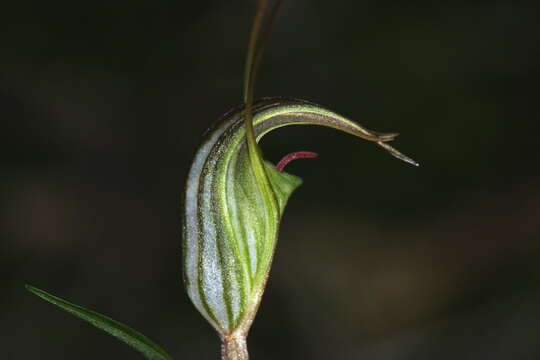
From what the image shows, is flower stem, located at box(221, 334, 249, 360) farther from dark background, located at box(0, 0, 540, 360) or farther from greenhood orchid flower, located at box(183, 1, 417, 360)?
dark background, located at box(0, 0, 540, 360)

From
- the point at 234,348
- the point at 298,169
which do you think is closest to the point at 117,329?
the point at 234,348

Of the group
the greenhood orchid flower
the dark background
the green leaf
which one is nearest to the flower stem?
the greenhood orchid flower

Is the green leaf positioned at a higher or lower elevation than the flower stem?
higher

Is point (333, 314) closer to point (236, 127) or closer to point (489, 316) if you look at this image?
point (489, 316)

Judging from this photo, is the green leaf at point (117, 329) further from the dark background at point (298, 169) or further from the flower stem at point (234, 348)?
the dark background at point (298, 169)

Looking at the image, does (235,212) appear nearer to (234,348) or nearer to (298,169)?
(234,348)

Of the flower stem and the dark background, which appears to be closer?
the flower stem
